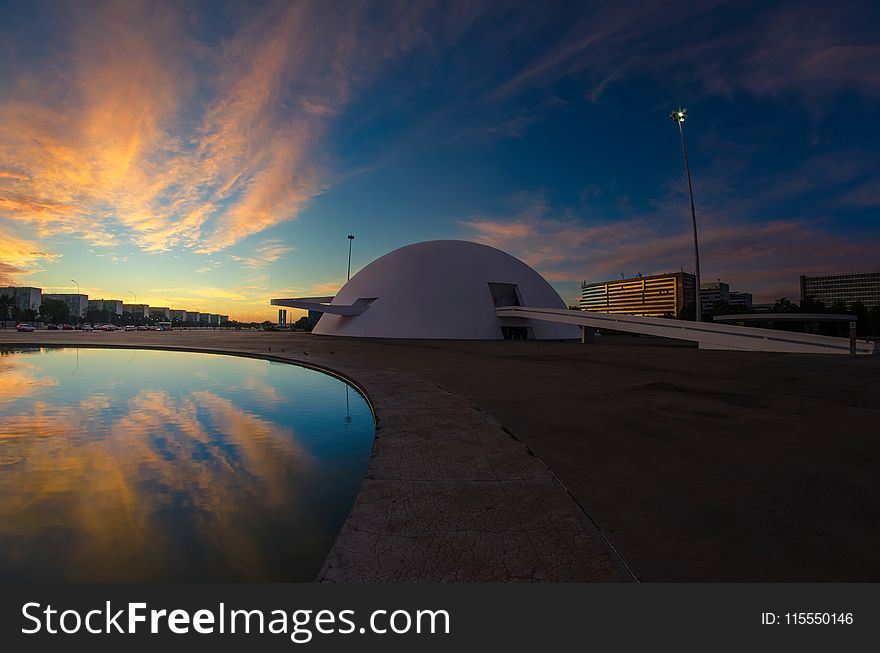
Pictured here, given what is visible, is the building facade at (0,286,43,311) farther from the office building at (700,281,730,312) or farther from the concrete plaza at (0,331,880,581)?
the office building at (700,281,730,312)

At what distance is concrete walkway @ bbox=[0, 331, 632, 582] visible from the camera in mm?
2646

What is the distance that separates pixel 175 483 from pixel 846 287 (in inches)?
9033

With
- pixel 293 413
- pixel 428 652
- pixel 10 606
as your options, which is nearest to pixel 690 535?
pixel 428 652

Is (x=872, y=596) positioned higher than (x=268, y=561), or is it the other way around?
(x=872, y=596)

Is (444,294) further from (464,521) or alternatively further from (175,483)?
(464,521)

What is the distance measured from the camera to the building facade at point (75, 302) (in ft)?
539

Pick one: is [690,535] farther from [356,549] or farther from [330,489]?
[330,489]

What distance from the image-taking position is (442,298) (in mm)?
37594

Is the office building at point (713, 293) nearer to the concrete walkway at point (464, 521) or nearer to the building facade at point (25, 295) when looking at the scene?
the concrete walkway at point (464, 521)

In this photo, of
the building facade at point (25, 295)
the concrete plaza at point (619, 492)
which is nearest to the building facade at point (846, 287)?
the concrete plaza at point (619, 492)

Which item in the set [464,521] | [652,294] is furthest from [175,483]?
[652,294]

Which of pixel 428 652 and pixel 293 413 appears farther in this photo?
pixel 293 413

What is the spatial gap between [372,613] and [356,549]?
1.76ft

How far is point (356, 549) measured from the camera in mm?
2910
